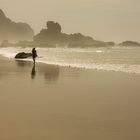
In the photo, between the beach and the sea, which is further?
the sea

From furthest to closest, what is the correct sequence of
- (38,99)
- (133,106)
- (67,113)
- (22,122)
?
(38,99) < (133,106) < (67,113) < (22,122)

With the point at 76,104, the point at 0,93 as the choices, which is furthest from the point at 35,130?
the point at 0,93

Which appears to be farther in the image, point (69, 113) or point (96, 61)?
point (96, 61)

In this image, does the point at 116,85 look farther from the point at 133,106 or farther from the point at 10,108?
the point at 10,108

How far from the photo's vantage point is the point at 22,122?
1016 cm

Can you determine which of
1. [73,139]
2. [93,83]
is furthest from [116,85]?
[73,139]

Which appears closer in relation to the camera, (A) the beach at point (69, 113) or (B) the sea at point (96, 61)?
(A) the beach at point (69, 113)

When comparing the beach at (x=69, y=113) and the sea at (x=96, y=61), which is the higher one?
the beach at (x=69, y=113)

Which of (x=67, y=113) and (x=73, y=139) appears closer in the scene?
(x=73, y=139)

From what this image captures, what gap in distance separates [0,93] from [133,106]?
5.26 meters

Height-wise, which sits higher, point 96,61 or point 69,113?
point 69,113

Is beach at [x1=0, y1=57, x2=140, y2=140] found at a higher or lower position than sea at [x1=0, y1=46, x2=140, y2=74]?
higher

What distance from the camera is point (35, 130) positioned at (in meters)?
9.38

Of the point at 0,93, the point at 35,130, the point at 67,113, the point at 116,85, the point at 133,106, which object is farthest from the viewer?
the point at 116,85
